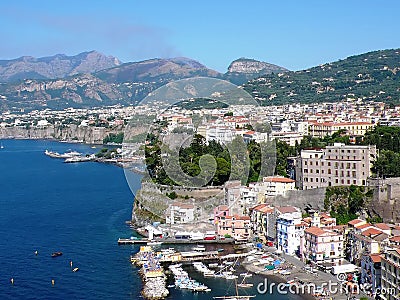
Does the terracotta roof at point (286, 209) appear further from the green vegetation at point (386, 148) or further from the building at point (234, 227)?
the green vegetation at point (386, 148)

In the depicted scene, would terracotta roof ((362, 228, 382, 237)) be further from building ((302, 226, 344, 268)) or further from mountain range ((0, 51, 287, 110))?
mountain range ((0, 51, 287, 110))

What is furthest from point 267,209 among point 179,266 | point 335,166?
point 179,266

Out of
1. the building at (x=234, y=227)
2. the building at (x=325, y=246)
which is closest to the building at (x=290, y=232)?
the building at (x=325, y=246)

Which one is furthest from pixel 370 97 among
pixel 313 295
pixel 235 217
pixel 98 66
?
pixel 98 66

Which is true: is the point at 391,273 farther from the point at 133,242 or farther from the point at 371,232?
the point at 133,242

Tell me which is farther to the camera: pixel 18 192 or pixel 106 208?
pixel 18 192

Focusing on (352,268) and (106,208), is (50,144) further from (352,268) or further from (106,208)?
(352,268)

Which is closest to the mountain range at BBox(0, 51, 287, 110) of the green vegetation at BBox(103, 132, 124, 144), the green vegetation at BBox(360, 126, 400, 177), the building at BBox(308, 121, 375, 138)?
the green vegetation at BBox(103, 132, 124, 144)
